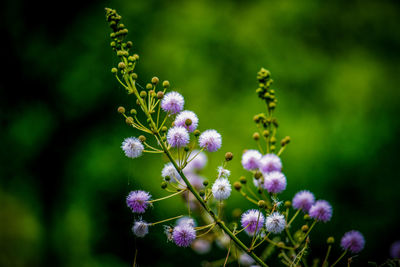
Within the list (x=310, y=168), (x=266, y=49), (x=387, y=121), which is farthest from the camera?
(x=266, y=49)

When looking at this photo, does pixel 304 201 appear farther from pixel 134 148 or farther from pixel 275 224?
pixel 134 148

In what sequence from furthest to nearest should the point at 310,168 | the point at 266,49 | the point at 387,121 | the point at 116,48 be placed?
1. the point at 266,49
2. the point at 387,121
3. the point at 310,168
4. the point at 116,48

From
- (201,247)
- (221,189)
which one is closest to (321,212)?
(221,189)

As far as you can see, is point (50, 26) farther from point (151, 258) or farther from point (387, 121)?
point (387, 121)

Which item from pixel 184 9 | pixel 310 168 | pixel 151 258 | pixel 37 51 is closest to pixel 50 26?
pixel 37 51

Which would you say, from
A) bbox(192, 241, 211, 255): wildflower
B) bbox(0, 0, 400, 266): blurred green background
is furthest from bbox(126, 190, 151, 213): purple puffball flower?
bbox(0, 0, 400, 266): blurred green background
